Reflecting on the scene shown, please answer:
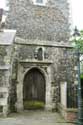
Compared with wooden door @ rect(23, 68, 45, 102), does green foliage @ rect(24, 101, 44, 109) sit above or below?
below

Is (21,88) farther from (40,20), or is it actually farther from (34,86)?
(40,20)

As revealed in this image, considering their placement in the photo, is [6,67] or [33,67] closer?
[6,67]

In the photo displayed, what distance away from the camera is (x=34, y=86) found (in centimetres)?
1270

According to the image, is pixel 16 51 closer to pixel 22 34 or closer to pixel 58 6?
pixel 22 34

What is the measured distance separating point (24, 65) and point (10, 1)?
3459mm

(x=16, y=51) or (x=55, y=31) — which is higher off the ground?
(x=55, y=31)

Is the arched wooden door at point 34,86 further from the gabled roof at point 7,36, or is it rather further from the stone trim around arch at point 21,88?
the gabled roof at point 7,36

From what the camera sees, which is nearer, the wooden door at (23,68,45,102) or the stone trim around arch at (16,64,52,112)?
the stone trim around arch at (16,64,52,112)

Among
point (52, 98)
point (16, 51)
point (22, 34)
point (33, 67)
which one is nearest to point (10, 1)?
point (22, 34)

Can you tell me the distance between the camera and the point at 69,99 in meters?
11.9

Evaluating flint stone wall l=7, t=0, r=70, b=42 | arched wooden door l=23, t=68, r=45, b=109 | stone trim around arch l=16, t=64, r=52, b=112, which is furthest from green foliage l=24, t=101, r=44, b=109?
flint stone wall l=7, t=0, r=70, b=42

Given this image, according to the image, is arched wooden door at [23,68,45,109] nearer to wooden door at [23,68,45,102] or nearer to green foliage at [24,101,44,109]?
wooden door at [23,68,45,102]

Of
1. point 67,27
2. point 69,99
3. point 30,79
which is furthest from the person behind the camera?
point 67,27

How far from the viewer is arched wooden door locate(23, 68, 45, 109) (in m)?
12.6
